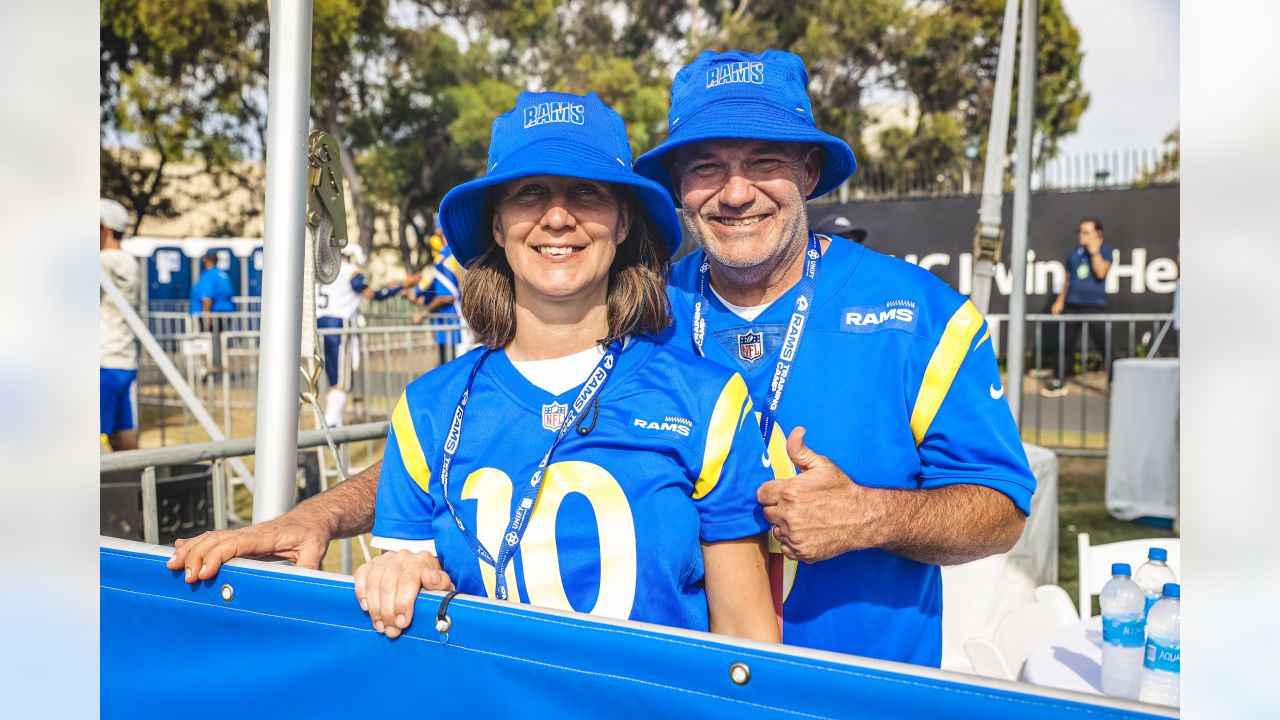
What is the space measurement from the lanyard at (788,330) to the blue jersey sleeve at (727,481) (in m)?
0.07

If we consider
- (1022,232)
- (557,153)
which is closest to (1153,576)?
(557,153)

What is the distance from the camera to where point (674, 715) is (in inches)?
49.8

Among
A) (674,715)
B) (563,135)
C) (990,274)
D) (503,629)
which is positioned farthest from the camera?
(990,274)

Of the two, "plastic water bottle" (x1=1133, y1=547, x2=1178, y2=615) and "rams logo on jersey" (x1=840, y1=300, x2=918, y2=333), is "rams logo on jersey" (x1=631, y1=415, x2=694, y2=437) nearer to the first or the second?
"rams logo on jersey" (x1=840, y1=300, x2=918, y2=333)

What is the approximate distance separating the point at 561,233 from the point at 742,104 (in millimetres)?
496

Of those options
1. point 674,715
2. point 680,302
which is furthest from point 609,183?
point 674,715

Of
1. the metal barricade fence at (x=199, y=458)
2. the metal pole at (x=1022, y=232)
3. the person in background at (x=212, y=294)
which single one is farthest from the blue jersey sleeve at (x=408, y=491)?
the person in background at (x=212, y=294)

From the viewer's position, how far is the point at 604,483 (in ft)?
5.48

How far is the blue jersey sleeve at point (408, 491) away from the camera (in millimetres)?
1853

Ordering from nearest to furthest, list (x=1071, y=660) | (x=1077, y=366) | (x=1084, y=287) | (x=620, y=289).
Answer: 1. (x=620, y=289)
2. (x=1071, y=660)
3. (x=1084, y=287)
4. (x=1077, y=366)

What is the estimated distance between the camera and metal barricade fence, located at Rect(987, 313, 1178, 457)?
10281 millimetres

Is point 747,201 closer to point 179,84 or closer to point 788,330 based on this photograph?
point 788,330
